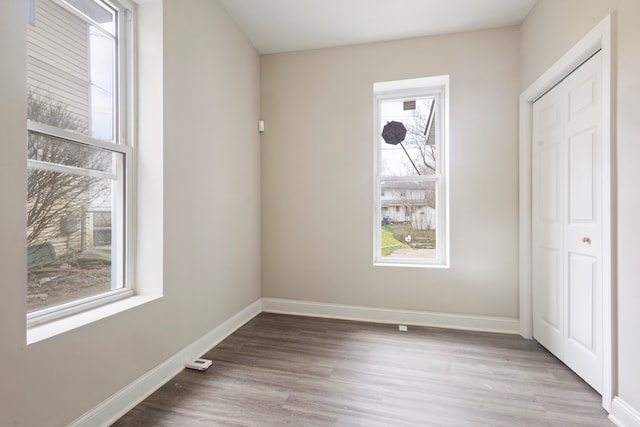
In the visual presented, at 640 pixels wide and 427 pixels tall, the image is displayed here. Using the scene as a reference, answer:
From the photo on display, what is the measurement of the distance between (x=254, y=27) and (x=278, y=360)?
306 cm

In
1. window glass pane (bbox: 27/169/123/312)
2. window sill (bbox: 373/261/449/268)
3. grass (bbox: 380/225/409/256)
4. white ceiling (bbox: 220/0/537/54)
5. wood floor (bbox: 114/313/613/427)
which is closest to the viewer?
window glass pane (bbox: 27/169/123/312)

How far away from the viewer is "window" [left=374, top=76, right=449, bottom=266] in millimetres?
3189

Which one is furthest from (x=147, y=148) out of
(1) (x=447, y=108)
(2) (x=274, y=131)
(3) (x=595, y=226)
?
(3) (x=595, y=226)

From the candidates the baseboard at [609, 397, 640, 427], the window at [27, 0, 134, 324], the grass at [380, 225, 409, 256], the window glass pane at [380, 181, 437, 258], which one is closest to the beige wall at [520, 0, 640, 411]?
the baseboard at [609, 397, 640, 427]

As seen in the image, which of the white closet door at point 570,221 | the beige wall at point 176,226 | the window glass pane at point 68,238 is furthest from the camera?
the white closet door at point 570,221

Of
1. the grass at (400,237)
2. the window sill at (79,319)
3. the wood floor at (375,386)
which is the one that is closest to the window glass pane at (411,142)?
the grass at (400,237)

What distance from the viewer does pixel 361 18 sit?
279 cm

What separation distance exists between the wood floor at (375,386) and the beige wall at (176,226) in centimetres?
35

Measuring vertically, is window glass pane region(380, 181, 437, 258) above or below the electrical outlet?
above

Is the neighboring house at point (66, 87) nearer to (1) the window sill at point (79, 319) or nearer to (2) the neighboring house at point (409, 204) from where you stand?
(1) the window sill at point (79, 319)

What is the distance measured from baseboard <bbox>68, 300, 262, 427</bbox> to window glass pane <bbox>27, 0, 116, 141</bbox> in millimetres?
1487

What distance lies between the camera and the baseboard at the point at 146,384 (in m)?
1.55

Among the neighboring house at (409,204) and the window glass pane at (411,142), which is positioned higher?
the window glass pane at (411,142)

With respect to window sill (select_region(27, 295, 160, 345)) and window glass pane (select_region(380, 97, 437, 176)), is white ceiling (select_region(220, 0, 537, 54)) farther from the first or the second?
window sill (select_region(27, 295, 160, 345))
